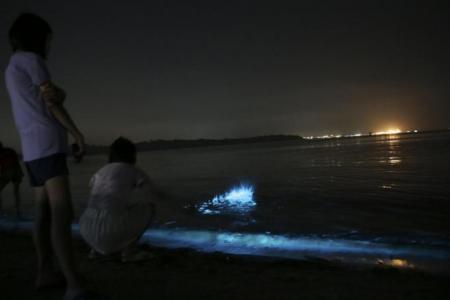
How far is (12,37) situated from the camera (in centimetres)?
312

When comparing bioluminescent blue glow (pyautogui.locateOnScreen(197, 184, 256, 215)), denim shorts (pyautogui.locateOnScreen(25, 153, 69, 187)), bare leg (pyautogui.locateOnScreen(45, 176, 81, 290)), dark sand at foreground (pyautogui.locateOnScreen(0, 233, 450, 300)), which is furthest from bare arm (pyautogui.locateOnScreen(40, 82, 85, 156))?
bioluminescent blue glow (pyautogui.locateOnScreen(197, 184, 256, 215))

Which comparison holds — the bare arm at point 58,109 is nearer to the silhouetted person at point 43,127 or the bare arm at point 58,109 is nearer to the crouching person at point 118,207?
the silhouetted person at point 43,127

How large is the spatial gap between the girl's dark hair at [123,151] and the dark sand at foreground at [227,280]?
1.24 m

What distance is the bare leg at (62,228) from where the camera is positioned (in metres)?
2.97

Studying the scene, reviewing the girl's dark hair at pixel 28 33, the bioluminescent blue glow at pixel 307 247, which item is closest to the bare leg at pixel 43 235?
the girl's dark hair at pixel 28 33

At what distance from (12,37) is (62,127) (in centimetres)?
85

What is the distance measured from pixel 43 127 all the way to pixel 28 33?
78 cm

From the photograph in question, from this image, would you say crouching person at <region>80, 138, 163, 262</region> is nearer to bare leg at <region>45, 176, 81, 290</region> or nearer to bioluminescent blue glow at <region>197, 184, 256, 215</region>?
bare leg at <region>45, 176, 81, 290</region>

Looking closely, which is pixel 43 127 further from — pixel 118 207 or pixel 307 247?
pixel 307 247

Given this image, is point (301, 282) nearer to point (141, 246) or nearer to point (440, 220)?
point (141, 246)

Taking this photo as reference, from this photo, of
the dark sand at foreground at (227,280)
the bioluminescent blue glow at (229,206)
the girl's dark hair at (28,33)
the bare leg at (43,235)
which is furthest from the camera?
the bioluminescent blue glow at (229,206)

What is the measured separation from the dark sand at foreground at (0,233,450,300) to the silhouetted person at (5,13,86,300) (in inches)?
26.3

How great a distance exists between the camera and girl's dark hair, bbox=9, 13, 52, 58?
3.06 metres

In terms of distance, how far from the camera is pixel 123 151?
14.8ft
